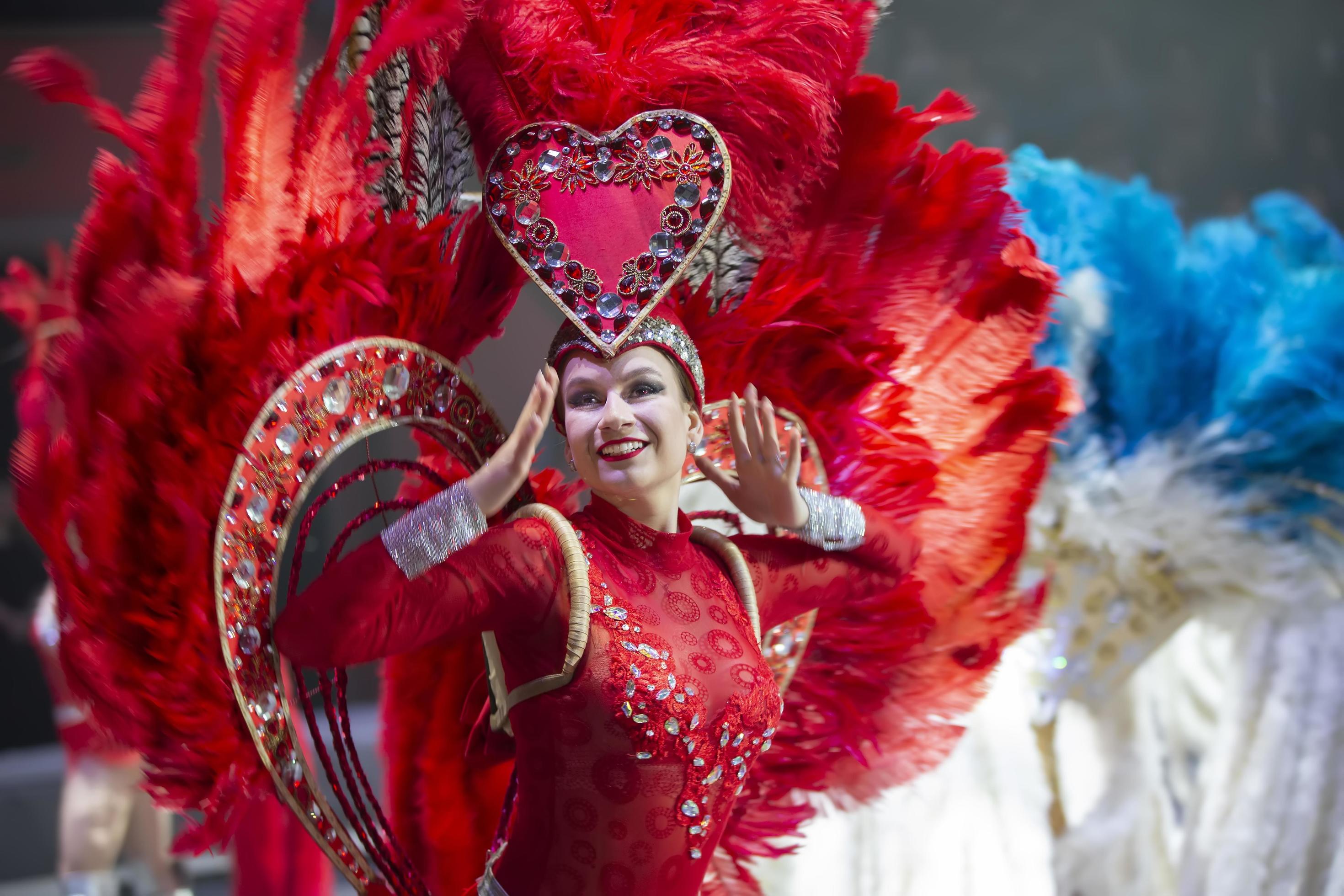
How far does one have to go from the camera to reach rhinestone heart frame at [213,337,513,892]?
37.5 inches

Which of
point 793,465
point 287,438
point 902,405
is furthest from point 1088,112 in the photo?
point 287,438

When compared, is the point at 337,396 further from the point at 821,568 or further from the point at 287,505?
the point at 821,568

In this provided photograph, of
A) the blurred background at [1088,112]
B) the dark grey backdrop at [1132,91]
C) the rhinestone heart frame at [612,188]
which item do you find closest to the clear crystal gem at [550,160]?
the rhinestone heart frame at [612,188]

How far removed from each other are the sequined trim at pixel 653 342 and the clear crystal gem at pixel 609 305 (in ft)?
0.08

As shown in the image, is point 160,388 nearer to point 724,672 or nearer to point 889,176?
point 724,672

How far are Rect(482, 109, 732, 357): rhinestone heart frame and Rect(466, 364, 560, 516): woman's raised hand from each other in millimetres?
127

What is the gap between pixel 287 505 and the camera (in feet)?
3.26

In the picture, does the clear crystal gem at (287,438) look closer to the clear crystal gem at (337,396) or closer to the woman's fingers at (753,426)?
the clear crystal gem at (337,396)

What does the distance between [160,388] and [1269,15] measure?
9.23 feet

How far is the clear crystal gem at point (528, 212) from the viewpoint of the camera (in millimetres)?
1079

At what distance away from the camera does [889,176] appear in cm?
126

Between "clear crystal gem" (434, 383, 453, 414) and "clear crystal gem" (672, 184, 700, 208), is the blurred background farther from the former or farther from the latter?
"clear crystal gem" (672, 184, 700, 208)

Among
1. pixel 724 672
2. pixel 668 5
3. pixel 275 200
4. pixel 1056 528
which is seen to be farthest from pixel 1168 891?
pixel 275 200

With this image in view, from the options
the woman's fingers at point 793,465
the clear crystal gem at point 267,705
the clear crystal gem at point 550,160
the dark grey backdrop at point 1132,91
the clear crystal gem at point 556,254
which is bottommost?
the clear crystal gem at point 267,705
